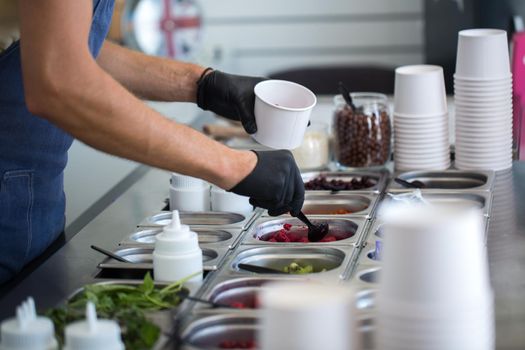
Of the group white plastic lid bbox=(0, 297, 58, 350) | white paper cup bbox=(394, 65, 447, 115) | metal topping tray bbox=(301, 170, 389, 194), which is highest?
white paper cup bbox=(394, 65, 447, 115)

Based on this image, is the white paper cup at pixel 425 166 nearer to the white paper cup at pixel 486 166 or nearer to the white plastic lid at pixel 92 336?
the white paper cup at pixel 486 166

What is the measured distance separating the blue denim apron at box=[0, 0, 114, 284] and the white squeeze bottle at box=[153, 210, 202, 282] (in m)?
0.39

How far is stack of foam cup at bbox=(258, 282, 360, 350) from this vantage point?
1.20 m

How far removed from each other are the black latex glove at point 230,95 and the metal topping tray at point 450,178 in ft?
1.56

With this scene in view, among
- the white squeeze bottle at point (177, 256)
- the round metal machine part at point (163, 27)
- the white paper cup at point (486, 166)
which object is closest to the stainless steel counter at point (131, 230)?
the white paper cup at point (486, 166)

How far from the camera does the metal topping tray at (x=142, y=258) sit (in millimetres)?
1896

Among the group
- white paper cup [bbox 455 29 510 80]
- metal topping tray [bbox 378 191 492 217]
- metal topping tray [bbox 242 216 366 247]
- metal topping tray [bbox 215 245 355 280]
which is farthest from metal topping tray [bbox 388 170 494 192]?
metal topping tray [bbox 215 245 355 280]

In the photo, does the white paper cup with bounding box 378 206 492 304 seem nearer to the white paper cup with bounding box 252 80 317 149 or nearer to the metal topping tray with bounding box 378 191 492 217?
the white paper cup with bounding box 252 80 317 149

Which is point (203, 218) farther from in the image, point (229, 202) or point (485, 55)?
point (485, 55)

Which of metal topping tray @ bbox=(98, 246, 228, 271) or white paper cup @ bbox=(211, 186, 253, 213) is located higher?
white paper cup @ bbox=(211, 186, 253, 213)

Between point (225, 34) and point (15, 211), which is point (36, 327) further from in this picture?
point (225, 34)

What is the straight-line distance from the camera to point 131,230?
2203mm

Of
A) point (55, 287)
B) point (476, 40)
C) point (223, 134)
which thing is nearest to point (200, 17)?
point (223, 134)

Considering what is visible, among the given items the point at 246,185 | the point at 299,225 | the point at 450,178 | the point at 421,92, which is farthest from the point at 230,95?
the point at 450,178
